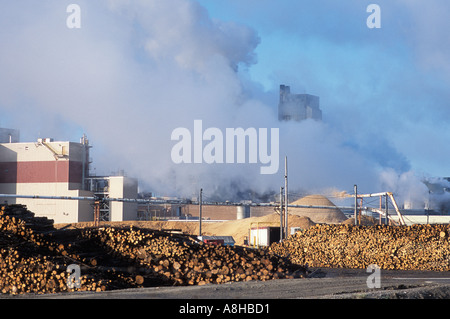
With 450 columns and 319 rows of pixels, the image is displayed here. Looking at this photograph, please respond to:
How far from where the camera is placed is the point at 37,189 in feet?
162

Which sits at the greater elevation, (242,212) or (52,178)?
(52,178)

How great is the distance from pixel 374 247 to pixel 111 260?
37.7ft

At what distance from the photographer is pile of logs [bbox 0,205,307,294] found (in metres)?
11.0

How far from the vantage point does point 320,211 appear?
184 ft

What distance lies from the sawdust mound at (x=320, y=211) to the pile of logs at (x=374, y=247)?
3233 centimetres

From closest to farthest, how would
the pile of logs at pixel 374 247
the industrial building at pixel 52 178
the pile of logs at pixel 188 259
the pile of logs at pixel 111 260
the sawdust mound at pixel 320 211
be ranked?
the pile of logs at pixel 111 260 → the pile of logs at pixel 188 259 → the pile of logs at pixel 374 247 → the industrial building at pixel 52 178 → the sawdust mound at pixel 320 211

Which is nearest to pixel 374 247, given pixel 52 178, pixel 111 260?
pixel 111 260

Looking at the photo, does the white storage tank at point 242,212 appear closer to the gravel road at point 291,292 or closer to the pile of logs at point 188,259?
the pile of logs at point 188,259

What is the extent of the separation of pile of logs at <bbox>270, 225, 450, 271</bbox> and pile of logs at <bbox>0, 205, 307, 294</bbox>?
7783 mm

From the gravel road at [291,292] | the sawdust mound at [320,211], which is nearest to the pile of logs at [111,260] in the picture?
the gravel road at [291,292]

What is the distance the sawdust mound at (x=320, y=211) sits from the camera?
55500 millimetres

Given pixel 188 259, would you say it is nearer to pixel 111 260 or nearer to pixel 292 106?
pixel 111 260
